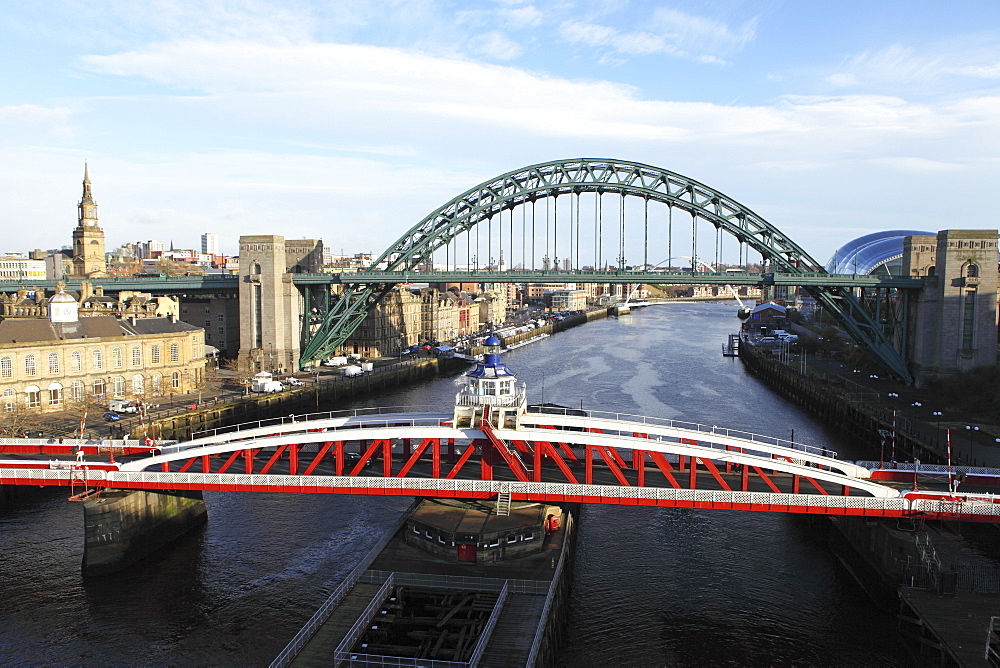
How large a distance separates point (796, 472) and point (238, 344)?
5669 cm

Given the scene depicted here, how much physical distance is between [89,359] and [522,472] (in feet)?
105

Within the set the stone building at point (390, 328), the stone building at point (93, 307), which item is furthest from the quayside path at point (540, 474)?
the stone building at point (390, 328)

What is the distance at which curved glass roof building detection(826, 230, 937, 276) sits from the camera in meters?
81.0

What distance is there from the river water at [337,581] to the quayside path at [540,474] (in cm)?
291

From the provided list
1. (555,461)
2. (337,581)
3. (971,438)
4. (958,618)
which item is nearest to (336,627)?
(337,581)

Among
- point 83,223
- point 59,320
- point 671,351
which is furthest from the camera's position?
point 83,223

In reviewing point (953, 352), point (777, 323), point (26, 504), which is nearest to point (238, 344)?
point (26, 504)

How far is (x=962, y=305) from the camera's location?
4988 cm

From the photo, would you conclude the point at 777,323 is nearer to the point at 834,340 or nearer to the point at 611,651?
the point at 834,340

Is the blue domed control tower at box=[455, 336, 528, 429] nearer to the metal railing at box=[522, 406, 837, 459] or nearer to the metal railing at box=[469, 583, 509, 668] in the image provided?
the metal railing at box=[522, 406, 837, 459]

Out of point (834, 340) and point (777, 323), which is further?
point (777, 323)

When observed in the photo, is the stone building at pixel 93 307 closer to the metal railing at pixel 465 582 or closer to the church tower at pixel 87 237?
the metal railing at pixel 465 582

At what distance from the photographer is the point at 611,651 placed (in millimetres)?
20156

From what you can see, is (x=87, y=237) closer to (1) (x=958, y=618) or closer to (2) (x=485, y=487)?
(2) (x=485, y=487)
